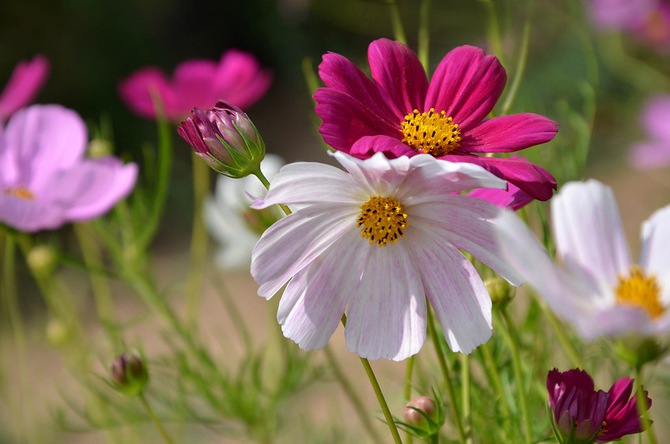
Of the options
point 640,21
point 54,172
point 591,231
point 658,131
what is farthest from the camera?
point 640,21

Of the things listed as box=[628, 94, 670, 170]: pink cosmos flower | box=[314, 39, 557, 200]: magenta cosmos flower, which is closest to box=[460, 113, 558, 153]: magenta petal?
box=[314, 39, 557, 200]: magenta cosmos flower

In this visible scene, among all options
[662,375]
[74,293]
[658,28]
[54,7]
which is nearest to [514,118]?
[662,375]

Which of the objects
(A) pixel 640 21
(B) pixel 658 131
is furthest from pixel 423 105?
(A) pixel 640 21

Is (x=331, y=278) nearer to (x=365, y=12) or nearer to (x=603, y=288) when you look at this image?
(x=603, y=288)

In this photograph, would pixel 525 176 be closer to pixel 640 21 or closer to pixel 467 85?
pixel 467 85

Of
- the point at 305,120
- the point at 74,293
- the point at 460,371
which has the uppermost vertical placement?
the point at 460,371

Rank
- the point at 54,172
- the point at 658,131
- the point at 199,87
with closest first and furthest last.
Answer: the point at 54,172 < the point at 199,87 < the point at 658,131

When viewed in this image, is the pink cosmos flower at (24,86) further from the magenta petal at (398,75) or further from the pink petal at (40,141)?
the magenta petal at (398,75)
